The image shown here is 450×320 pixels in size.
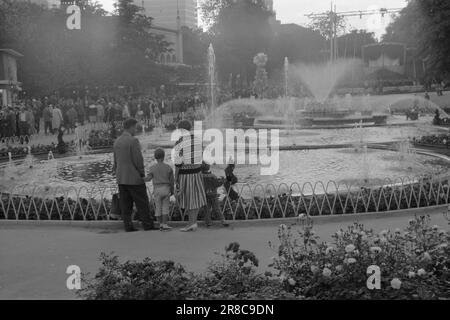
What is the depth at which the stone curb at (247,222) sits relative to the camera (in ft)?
32.5

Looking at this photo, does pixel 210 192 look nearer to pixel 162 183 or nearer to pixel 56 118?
pixel 162 183

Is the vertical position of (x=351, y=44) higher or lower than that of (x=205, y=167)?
higher

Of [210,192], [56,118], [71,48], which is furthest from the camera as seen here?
[71,48]

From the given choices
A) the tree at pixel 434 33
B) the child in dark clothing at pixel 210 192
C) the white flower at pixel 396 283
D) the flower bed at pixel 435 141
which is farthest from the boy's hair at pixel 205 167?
the tree at pixel 434 33

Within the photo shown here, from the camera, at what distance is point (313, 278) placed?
18.8 feet

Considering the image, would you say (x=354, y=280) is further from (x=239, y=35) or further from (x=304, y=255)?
(x=239, y=35)

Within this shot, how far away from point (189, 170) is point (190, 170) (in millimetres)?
16

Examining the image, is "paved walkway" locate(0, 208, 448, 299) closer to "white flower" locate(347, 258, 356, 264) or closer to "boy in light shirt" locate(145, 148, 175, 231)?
"boy in light shirt" locate(145, 148, 175, 231)

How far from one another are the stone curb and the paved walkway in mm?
48

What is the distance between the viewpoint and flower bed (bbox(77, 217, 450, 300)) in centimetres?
545

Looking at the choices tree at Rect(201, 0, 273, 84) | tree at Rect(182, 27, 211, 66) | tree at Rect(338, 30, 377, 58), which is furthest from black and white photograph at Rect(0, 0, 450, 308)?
tree at Rect(338, 30, 377, 58)

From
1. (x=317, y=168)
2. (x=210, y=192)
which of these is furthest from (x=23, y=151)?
(x=210, y=192)

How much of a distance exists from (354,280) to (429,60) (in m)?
29.5
